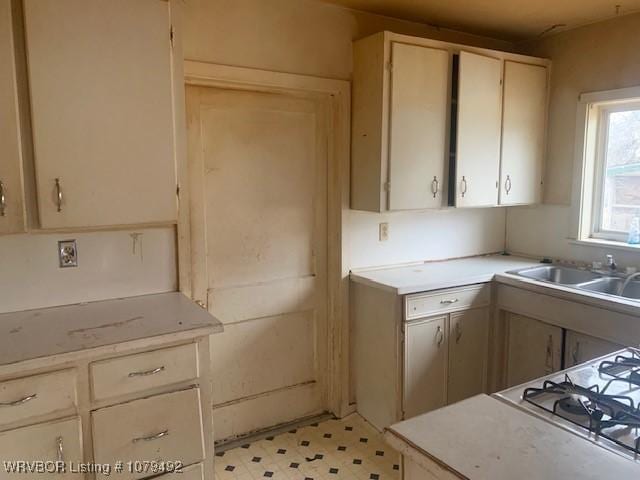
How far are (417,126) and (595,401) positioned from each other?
1.88m

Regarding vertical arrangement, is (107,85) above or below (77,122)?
above

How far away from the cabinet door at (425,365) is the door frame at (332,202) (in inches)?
19.0

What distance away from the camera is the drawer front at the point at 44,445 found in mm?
1594

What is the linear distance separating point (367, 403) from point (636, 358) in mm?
1728

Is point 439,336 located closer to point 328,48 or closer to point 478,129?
point 478,129

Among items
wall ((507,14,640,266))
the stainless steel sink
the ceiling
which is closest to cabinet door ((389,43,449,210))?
the ceiling

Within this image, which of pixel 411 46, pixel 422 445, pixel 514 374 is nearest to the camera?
pixel 422 445

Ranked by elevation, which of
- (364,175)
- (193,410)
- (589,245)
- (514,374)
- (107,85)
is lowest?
(514,374)

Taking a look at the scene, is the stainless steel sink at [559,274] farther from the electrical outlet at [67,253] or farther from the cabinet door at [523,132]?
the electrical outlet at [67,253]

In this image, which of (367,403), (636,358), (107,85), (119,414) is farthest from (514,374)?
(107,85)

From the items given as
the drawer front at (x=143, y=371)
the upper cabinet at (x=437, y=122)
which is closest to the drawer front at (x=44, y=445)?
the drawer front at (x=143, y=371)

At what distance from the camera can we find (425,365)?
277cm

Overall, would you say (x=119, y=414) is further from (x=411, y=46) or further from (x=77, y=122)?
(x=411, y=46)

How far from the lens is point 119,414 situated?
5.82 feet
